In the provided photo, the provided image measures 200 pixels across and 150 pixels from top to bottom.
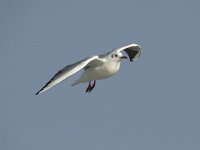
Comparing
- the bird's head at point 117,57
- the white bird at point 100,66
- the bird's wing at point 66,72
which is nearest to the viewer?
the bird's wing at point 66,72

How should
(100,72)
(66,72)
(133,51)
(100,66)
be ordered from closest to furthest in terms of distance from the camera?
(66,72) < (100,72) < (100,66) < (133,51)

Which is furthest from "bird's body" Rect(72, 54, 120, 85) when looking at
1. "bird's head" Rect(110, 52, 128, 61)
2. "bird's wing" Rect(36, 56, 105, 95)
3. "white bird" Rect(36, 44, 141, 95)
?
"bird's wing" Rect(36, 56, 105, 95)

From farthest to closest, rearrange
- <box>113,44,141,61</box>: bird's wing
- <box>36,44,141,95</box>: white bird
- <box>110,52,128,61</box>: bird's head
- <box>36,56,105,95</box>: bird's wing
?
1. <box>113,44,141,61</box>: bird's wing
2. <box>110,52,128,61</box>: bird's head
3. <box>36,44,141,95</box>: white bird
4. <box>36,56,105,95</box>: bird's wing

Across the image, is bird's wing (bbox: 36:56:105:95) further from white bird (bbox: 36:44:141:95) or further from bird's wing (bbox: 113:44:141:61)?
bird's wing (bbox: 113:44:141:61)

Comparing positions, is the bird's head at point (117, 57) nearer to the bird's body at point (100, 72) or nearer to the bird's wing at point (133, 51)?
the bird's body at point (100, 72)

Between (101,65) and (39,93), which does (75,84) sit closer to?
(101,65)

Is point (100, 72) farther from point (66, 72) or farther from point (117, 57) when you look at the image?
point (66, 72)

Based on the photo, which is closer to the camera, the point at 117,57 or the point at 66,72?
the point at 66,72

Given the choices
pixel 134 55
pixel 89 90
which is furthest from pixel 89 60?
pixel 134 55

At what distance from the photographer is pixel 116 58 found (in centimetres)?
3020

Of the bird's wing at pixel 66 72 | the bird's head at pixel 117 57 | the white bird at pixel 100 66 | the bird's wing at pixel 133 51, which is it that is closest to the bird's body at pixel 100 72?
the white bird at pixel 100 66

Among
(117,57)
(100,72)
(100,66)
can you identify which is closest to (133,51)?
(117,57)

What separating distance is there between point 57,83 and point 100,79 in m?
3.48

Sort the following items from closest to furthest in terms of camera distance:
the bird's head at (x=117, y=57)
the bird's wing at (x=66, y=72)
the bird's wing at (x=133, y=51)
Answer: the bird's wing at (x=66, y=72) < the bird's head at (x=117, y=57) < the bird's wing at (x=133, y=51)
